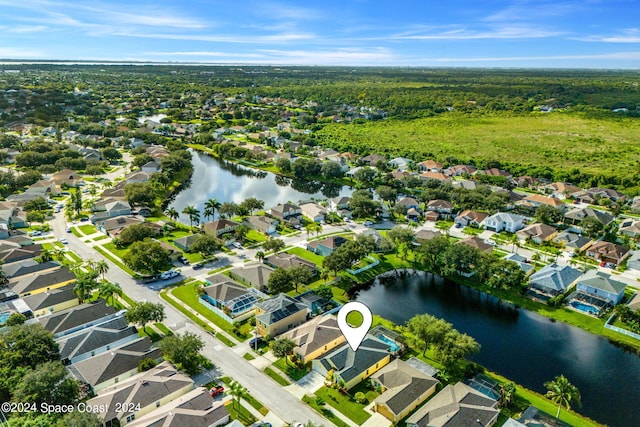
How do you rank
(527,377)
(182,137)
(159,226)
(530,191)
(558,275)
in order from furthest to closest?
(182,137), (530,191), (159,226), (558,275), (527,377)

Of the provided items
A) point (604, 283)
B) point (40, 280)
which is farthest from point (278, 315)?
point (604, 283)

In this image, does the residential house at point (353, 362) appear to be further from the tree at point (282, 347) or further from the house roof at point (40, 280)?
the house roof at point (40, 280)

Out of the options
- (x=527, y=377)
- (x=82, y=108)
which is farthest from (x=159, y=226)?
(x=82, y=108)

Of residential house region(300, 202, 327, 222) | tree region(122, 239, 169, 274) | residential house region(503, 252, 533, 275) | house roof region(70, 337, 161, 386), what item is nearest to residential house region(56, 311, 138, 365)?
house roof region(70, 337, 161, 386)

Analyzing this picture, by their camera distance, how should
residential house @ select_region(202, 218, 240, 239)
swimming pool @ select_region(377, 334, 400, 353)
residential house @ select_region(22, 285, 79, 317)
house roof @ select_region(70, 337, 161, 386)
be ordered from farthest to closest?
residential house @ select_region(202, 218, 240, 239)
residential house @ select_region(22, 285, 79, 317)
swimming pool @ select_region(377, 334, 400, 353)
house roof @ select_region(70, 337, 161, 386)

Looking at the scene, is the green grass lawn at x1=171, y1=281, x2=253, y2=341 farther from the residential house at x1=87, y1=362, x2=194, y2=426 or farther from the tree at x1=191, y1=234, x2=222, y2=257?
the residential house at x1=87, y1=362, x2=194, y2=426

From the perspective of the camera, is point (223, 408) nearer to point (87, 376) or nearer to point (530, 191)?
point (87, 376)
